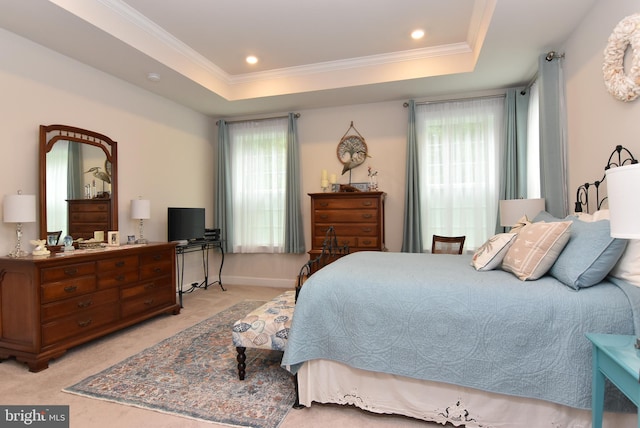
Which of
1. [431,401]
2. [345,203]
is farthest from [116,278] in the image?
[431,401]

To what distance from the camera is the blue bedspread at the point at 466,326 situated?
61.4 inches

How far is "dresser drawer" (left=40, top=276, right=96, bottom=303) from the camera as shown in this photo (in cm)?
266

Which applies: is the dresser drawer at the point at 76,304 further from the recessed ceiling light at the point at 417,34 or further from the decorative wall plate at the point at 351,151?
the recessed ceiling light at the point at 417,34

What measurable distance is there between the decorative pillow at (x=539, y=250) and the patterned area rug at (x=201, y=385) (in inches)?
62.6

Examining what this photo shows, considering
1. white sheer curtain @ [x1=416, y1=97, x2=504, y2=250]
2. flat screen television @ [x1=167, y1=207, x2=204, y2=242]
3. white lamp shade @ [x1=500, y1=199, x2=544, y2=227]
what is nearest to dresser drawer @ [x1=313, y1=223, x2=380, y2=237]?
white sheer curtain @ [x1=416, y1=97, x2=504, y2=250]

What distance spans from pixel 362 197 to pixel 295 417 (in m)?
2.91

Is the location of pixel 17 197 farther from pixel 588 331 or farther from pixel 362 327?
pixel 588 331

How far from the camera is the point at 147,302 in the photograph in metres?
3.62

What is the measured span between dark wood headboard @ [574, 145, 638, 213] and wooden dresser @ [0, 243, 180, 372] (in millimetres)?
3948

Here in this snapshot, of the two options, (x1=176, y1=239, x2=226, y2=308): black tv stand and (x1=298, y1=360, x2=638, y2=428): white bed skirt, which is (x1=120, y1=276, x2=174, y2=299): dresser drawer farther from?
(x1=298, y1=360, x2=638, y2=428): white bed skirt

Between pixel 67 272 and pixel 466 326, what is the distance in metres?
3.10

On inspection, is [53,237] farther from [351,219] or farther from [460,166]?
[460,166]

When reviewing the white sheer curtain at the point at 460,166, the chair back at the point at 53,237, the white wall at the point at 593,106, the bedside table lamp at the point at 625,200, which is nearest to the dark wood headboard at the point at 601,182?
the white wall at the point at 593,106

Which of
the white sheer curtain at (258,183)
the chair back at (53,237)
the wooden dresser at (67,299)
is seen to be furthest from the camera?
the white sheer curtain at (258,183)
